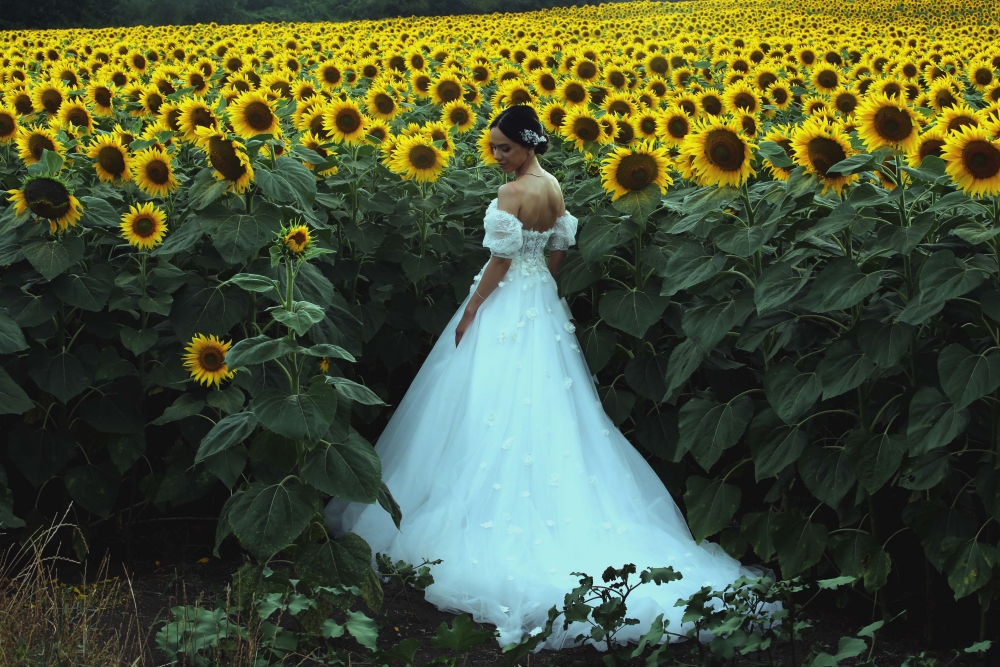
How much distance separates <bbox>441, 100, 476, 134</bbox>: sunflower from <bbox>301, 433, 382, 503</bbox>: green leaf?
3.12 meters

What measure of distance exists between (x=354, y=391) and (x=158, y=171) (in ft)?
4.76

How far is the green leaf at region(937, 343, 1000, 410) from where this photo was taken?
331 centimetres

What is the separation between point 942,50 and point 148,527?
8.95 meters

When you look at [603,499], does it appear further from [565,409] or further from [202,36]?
[202,36]

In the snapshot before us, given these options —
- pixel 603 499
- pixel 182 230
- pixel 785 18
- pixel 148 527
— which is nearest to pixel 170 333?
pixel 182 230

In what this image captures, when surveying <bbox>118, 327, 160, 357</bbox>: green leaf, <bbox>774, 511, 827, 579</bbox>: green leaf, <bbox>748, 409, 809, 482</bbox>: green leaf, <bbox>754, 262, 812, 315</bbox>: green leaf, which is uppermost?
<bbox>754, 262, 812, 315</bbox>: green leaf

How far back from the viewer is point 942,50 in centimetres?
1052

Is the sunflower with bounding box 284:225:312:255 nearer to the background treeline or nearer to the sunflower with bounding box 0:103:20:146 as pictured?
the sunflower with bounding box 0:103:20:146

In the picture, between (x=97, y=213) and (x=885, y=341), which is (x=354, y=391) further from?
(x=885, y=341)

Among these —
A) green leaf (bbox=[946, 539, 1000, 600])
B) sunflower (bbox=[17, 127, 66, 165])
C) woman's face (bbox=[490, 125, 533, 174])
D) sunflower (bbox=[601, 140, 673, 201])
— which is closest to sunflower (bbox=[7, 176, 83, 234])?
sunflower (bbox=[17, 127, 66, 165])

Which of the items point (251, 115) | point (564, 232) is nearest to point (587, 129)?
point (564, 232)

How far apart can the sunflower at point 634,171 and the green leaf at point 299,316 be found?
161cm

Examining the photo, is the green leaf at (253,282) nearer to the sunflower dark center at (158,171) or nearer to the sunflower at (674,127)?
the sunflower dark center at (158,171)

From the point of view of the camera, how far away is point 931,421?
346 centimetres
